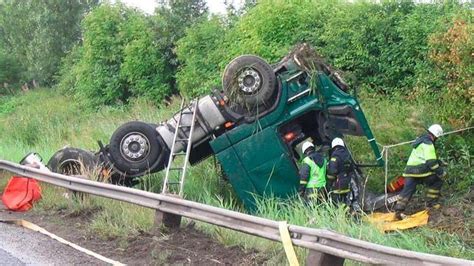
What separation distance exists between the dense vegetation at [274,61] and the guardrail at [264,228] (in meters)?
0.38

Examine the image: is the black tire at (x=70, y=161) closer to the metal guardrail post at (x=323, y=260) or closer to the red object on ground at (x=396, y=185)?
the red object on ground at (x=396, y=185)

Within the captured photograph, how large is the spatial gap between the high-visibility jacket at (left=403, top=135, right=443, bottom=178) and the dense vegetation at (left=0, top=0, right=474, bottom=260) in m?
0.56

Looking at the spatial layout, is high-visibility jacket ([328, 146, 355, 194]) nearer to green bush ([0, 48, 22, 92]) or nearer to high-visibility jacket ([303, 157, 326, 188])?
high-visibility jacket ([303, 157, 326, 188])

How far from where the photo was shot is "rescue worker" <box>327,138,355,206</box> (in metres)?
8.95

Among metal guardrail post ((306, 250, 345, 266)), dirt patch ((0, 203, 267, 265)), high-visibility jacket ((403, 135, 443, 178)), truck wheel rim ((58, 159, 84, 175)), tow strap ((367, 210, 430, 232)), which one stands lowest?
tow strap ((367, 210, 430, 232))

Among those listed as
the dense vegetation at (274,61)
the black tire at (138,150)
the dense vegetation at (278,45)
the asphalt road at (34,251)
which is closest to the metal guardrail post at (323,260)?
the dense vegetation at (274,61)

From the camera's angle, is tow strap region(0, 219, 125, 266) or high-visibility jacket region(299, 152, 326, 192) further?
high-visibility jacket region(299, 152, 326, 192)

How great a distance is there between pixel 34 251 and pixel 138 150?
10.7 ft

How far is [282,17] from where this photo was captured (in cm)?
1477

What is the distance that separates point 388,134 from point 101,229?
5.53 metres

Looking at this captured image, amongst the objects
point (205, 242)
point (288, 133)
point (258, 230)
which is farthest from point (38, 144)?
point (258, 230)

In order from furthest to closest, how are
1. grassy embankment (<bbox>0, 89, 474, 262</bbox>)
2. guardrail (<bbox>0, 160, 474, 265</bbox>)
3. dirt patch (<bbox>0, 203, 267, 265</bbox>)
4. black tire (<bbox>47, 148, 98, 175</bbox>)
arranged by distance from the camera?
1. black tire (<bbox>47, 148, 98, 175</bbox>)
2. grassy embankment (<bbox>0, 89, 474, 262</bbox>)
3. dirt patch (<bbox>0, 203, 267, 265</bbox>)
4. guardrail (<bbox>0, 160, 474, 265</bbox>)

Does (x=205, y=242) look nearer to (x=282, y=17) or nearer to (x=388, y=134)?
(x=388, y=134)

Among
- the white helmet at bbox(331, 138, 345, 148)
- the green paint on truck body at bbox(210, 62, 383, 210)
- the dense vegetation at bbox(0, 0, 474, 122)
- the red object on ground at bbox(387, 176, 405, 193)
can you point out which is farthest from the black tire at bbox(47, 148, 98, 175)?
the dense vegetation at bbox(0, 0, 474, 122)
